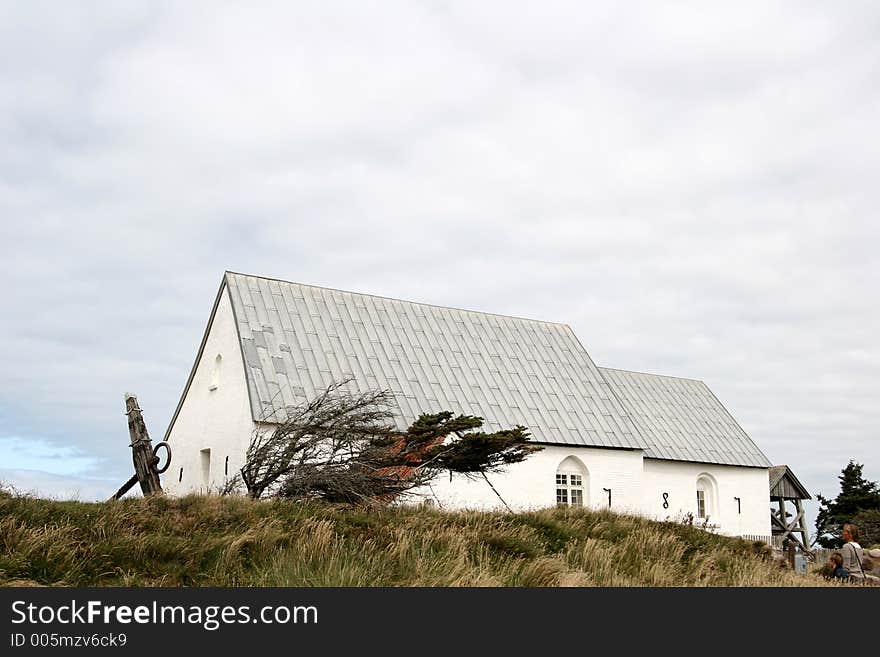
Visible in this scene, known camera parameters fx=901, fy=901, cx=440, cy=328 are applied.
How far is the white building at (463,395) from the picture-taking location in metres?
24.1

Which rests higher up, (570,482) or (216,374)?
(216,374)

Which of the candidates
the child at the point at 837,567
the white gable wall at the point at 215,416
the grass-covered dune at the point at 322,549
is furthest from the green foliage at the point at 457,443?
the white gable wall at the point at 215,416

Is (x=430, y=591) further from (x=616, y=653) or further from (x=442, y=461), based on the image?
(x=442, y=461)

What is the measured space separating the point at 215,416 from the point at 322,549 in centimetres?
1566

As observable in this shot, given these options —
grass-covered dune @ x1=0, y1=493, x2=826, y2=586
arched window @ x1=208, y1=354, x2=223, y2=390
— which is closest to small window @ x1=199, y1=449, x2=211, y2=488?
arched window @ x1=208, y1=354, x2=223, y2=390

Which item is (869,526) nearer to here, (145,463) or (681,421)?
(681,421)

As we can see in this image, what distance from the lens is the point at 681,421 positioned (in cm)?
3344

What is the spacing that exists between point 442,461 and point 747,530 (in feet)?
63.6

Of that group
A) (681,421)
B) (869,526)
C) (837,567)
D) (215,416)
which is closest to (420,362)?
(215,416)

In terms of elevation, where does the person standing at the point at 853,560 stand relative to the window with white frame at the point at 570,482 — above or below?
below

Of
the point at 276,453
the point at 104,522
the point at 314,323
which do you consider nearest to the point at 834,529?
the point at 314,323

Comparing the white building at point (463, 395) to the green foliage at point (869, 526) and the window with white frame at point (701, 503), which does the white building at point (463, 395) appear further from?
the green foliage at point (869, 526)

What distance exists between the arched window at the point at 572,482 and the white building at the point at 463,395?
0.04 meters

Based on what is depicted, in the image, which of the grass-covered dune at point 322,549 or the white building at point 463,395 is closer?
the grass-covered dune at point 322,549
